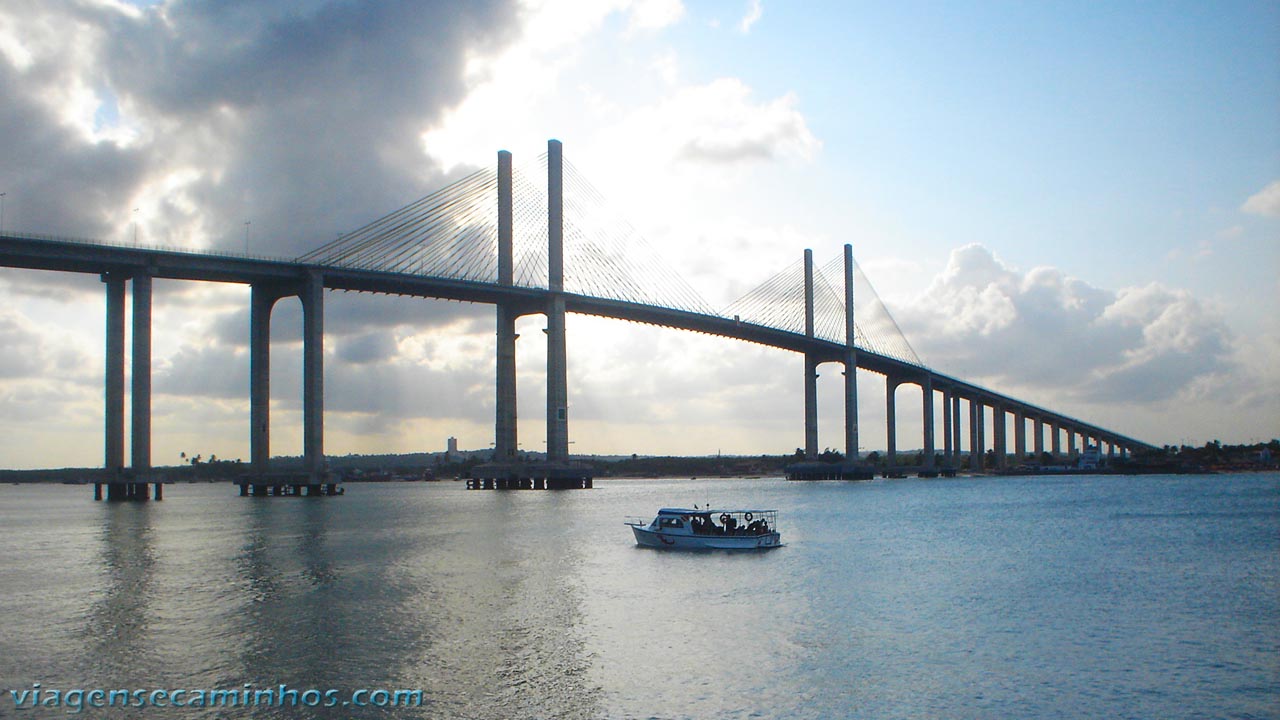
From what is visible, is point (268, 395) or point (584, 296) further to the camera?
point (584, 296)

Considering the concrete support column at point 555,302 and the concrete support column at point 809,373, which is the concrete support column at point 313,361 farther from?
the concrete support column at point 809,373

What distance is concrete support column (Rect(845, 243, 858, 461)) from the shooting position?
134750mm


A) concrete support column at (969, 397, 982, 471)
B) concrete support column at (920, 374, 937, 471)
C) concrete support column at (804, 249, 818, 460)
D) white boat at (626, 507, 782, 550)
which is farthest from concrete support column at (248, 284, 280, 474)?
concrete support column at (969, 397, 982, 471)

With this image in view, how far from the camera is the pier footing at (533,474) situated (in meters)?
104

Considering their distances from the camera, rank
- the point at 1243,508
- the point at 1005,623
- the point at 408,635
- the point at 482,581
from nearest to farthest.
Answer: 1. the point at 408,635
2. the point at 1005,623
3. the point at 482,581
4. the point at 1243,508

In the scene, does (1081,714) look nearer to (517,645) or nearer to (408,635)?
(517,645)

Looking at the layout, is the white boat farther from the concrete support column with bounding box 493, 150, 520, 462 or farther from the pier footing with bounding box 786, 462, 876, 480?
the pier footing with bounding box 786, 462, 876, 480

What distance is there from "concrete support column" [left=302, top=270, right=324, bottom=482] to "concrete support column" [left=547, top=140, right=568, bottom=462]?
2366 cm

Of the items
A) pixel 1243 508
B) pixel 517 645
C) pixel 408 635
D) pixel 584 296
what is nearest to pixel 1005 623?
pixel 517 645

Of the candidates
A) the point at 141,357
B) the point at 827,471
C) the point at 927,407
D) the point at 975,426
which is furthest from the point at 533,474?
the point at 975,426

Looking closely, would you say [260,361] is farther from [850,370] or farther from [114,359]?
[850,370]

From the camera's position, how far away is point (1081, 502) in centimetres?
8800

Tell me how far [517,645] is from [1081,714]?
12.5 meters

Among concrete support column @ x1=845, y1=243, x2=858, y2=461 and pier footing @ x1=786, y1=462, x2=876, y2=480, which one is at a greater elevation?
concrete support column @ x1=845, y1=243, x2=858, y2=461
